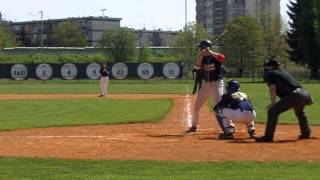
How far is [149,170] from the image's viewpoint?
30.6 ft

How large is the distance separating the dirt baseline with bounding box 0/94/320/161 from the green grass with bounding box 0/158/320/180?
2.03ft

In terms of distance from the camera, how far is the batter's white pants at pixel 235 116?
13.4 meters

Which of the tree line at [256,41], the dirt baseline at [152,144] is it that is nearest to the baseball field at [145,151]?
the dirt baseline at [152,144]

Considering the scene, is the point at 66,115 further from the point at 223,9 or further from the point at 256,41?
the point at 223,9

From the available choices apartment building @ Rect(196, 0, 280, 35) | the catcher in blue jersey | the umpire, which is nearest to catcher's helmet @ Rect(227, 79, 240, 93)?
the catcher in blue jersey

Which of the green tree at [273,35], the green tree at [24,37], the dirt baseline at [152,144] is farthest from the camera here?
the green tree at [24,37]

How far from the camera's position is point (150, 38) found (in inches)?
7195

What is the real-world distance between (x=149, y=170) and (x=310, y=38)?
71.1 m

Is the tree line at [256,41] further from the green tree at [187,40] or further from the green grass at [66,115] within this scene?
the green grass at [66,115]

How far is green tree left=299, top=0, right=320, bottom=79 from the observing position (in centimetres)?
7706

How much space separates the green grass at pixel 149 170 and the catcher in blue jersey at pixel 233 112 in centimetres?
347

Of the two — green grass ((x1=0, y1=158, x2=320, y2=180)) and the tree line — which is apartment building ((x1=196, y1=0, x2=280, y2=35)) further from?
green grass ((x1=0, y1=158, x2=320, y2=180))

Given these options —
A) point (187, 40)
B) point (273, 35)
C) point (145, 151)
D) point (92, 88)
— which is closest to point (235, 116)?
point (145, 151)

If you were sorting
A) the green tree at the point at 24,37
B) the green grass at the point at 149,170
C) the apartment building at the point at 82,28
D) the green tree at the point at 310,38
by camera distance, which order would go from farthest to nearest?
the apartment building at the point at 82,28
the green tree at the point at 24,37
the green tree at the point at 310,38
the green grass at the point at 149,170
